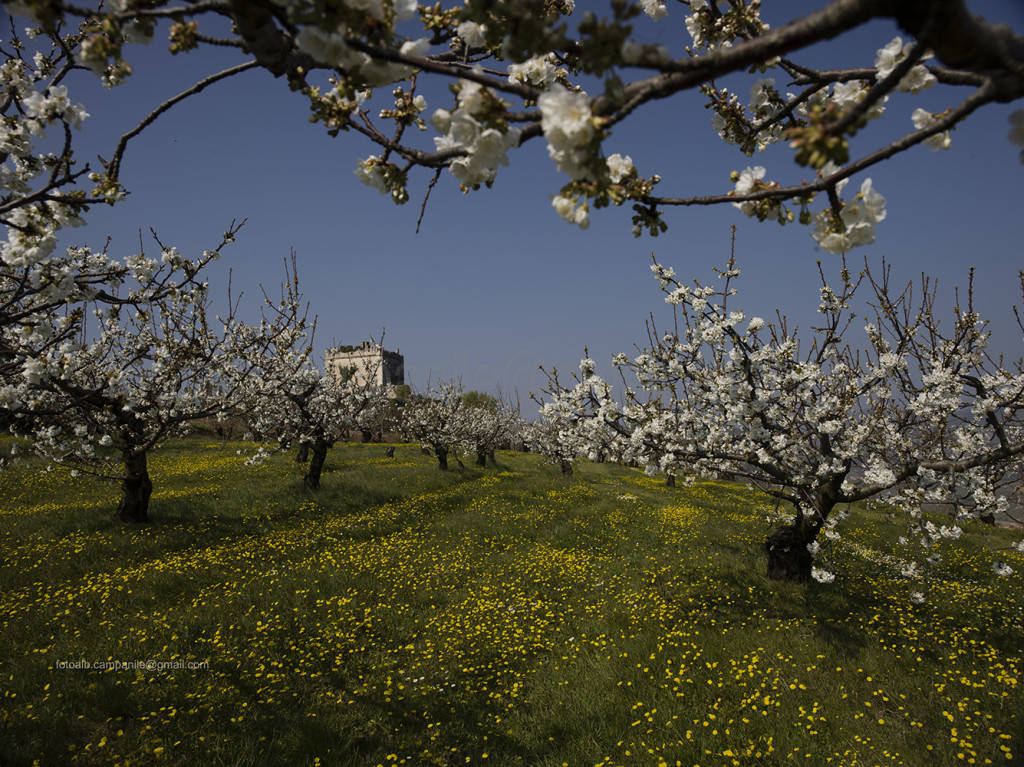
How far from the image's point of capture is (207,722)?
14.6 feet

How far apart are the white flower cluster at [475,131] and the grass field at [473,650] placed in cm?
509

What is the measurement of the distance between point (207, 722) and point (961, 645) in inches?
355

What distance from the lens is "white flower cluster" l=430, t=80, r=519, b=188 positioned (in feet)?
5.49

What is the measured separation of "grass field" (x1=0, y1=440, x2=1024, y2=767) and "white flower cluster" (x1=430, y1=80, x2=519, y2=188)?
5.09 metres

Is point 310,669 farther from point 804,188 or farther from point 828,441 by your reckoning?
point 828,441

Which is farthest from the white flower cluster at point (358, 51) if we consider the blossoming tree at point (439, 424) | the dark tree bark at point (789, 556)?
the blossoming tree at point (439, 424)

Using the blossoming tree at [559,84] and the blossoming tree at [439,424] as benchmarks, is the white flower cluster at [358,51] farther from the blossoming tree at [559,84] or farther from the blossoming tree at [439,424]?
the blossoming tree at [439,424]

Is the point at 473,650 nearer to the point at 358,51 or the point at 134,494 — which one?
the point at 358,51

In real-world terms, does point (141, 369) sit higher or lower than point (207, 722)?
higher

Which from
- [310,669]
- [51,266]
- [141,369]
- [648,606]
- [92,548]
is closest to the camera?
[51,266]

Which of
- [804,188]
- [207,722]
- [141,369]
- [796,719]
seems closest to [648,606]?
[796,719]

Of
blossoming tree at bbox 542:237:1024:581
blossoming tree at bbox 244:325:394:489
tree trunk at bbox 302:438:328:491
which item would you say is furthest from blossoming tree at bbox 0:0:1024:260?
tree trunk at bbox 302:438:328:491

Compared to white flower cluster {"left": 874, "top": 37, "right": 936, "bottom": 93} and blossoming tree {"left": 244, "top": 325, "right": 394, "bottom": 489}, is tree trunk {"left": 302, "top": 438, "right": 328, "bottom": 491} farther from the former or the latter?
white flower cluster {"left": 874, "top": 37, "right": 936, "bottom": 93}

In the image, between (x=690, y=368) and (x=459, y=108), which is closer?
(x=459, y=108)
